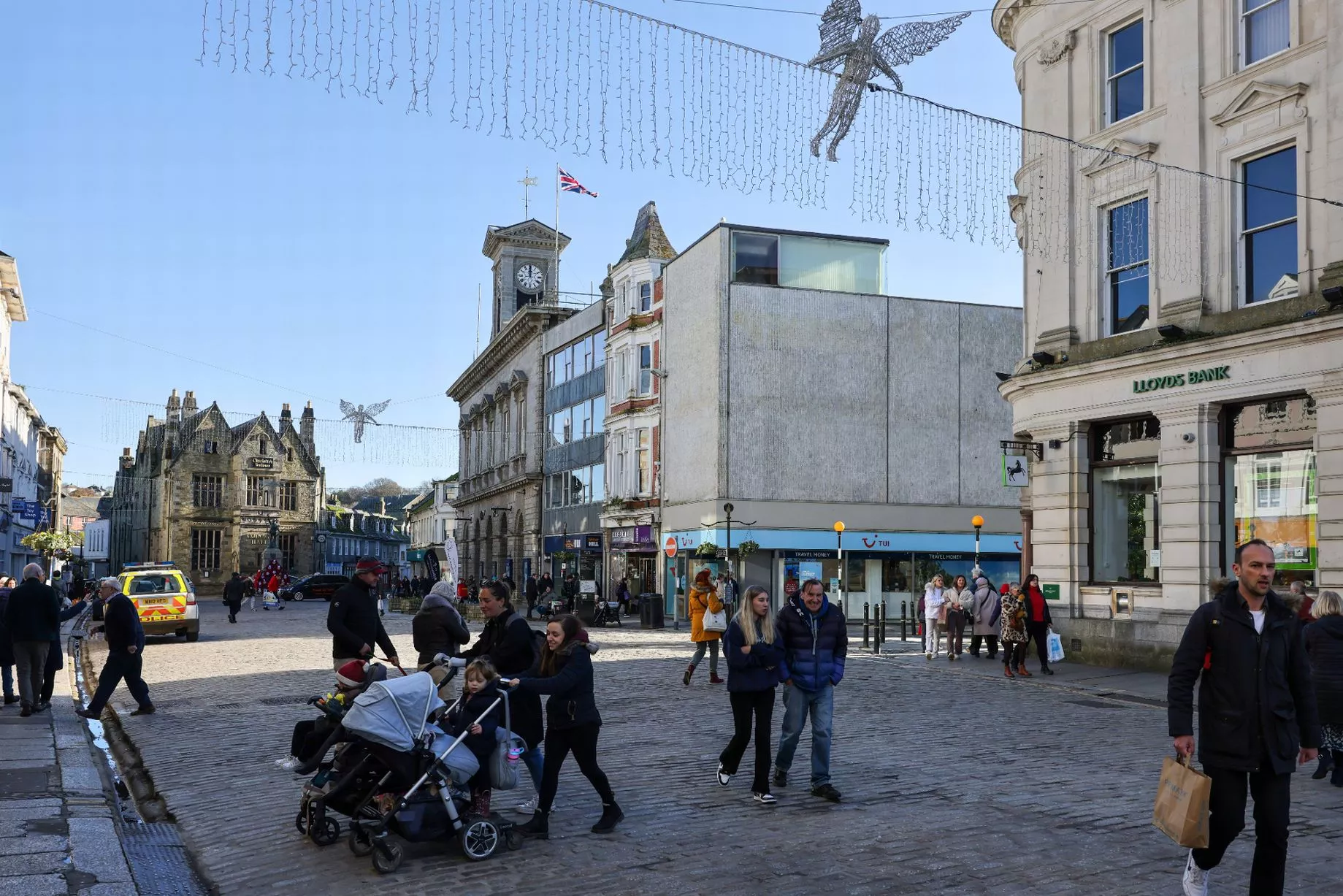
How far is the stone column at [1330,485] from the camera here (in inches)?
712

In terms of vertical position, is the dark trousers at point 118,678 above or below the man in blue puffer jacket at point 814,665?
below

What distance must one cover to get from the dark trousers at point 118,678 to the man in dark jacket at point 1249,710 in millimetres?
11865

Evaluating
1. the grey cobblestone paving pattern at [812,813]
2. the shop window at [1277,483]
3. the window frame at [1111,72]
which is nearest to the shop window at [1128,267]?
the window frame at [1111,72]

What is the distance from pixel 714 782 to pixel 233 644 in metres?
22.9

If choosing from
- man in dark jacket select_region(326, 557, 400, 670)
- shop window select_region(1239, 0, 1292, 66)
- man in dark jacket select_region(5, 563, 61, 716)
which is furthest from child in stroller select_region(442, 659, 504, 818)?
shop window select_region(1239, 0, 1292, 66)

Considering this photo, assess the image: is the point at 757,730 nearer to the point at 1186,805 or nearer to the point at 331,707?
the point at 331,707

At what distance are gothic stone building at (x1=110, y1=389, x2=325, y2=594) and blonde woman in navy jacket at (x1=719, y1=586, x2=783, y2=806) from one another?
87084 millimetres

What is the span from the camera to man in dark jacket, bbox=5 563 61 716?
14633 millimetres

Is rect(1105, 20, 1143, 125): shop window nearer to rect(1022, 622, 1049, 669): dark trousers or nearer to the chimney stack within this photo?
rect(1022, 622, 1049, 669): dark trousers

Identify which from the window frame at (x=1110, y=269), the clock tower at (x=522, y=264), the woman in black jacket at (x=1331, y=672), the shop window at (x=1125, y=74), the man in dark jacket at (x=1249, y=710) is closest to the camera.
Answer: the man in dark jacket at (x=1249, y=710)

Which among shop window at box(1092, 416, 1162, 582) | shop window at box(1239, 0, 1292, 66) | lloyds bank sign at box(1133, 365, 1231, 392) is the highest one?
shop window at box(1239, 0, 1292, 66)

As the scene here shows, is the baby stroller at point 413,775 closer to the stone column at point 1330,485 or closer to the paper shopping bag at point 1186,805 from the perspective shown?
the paper shopping bag at point 1186,805

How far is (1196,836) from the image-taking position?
19.2ft

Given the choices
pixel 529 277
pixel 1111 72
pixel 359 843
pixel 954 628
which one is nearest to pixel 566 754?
pixel 359 843
